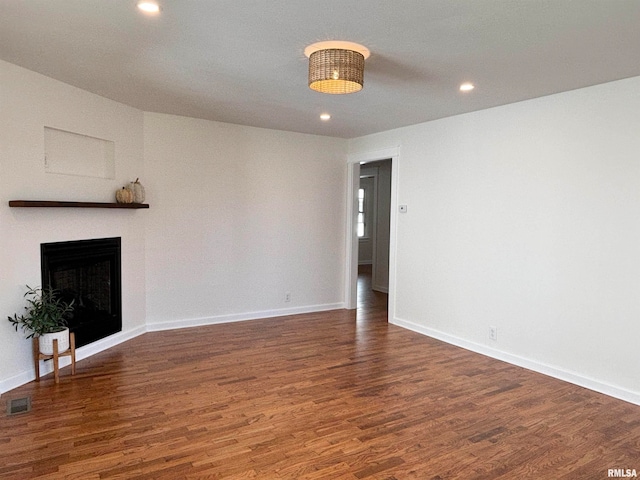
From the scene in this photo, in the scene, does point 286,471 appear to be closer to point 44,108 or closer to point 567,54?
point 567,54

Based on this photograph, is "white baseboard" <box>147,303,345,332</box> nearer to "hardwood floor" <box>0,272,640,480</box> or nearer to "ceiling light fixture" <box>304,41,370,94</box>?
"hardwood floor" <box>0,272,640,480</box>

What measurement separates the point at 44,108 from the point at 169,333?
2.58 m

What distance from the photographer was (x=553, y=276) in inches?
150

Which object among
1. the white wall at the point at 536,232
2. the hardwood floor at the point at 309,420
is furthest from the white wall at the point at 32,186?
the white wall at the point at 536,232

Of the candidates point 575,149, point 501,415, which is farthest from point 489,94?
point 501,415

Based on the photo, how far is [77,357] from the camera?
3994 millimetres

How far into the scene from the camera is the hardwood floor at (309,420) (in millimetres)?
2396

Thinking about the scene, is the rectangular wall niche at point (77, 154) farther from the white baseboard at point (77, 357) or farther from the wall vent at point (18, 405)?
the wall vent at point (18, 405)

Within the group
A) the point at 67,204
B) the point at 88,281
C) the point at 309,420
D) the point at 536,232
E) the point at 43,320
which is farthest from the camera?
the point at 88,281

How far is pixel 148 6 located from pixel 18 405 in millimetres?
2771

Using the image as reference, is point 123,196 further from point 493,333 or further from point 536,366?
point 536,366

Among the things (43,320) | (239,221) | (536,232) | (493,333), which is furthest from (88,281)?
(536,232)

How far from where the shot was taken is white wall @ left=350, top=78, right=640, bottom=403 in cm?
337

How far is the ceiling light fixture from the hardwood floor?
223 centimetres
